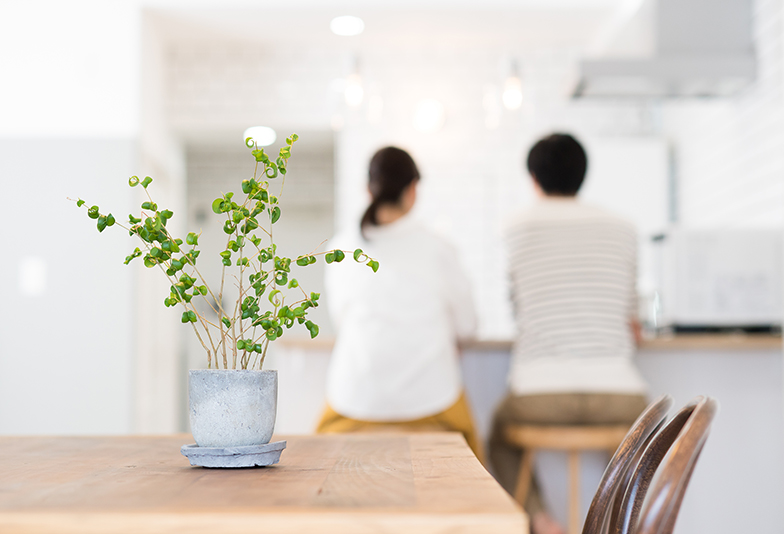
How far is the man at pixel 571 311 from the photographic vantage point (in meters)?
2.20

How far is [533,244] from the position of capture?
2.27m

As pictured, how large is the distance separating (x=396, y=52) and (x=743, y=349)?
110 inches

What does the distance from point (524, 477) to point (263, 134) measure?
3140mm

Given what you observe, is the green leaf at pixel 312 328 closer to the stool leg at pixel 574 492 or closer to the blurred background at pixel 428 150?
the stool leg at pixel 574 492

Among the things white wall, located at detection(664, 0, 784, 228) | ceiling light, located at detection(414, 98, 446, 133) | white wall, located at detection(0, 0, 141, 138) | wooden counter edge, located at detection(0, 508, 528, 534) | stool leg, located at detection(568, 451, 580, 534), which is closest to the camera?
wooden counter edge, located at detection(0, 508, 528, 534)

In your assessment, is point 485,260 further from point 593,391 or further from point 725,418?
point 593,391

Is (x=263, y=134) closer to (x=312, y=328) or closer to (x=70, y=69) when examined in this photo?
(x=70, y=69)

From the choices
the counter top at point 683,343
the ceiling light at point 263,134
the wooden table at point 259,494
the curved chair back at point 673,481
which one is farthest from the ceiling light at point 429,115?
the curved chair back at point 673,481

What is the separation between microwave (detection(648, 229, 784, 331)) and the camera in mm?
2732

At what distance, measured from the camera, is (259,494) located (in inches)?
33.0

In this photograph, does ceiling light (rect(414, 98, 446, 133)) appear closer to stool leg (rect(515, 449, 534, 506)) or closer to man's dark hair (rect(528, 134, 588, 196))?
man's dark hair (rect(528, 134, 588, 196))

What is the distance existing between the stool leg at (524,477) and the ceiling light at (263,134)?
2.92 m

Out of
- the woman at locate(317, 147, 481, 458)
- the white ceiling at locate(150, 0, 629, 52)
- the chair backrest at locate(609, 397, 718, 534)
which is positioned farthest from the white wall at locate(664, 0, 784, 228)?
the chair backrest at locate(609, 397, 718, 534)

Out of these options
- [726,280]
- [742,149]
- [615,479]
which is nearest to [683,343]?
[726,280]
